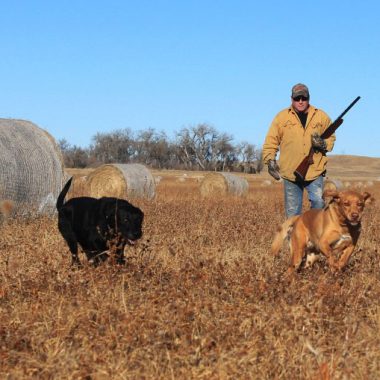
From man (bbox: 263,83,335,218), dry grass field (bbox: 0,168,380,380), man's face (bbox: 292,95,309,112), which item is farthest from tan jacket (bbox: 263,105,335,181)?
dry grass field (bbox: 0,168,380,380)

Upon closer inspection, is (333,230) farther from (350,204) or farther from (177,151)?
(177,151)

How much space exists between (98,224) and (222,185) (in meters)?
17.9

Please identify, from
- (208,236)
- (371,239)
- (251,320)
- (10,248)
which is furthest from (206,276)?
(371,239)

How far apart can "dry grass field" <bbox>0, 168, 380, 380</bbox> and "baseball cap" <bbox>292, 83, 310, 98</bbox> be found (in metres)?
2.34

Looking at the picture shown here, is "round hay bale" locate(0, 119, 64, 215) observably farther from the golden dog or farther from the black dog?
the golden dog

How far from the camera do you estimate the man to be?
794cm

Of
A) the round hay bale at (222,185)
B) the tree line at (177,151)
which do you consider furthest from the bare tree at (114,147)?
the round hay bale at (222,185)

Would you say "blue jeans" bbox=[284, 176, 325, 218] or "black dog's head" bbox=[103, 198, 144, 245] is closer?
"black dog's head" bbox=[103, 198, 144, 245]

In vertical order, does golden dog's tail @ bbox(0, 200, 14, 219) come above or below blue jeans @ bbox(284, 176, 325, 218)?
below

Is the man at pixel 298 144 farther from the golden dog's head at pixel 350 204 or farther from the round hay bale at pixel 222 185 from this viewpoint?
the round hay bale at pixel 222 185

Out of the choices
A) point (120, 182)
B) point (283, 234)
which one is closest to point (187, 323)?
point (283, 234)

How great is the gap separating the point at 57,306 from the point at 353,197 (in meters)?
3.10

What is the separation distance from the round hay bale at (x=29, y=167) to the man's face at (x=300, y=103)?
5001mm

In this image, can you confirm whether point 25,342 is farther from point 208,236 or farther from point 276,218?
point 276,218
